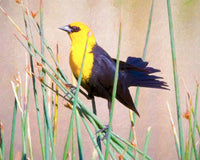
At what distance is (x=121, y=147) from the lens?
695 mm

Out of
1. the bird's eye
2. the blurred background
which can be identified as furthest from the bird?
the blurred background

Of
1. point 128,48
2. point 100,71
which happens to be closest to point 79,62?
point 100,71

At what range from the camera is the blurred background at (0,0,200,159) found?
71.0 inches

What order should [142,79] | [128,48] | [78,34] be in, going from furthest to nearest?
[128,48] → [78,34] → [142,79]

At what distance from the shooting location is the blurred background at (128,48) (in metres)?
1.80

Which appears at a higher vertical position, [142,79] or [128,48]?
[128,48]

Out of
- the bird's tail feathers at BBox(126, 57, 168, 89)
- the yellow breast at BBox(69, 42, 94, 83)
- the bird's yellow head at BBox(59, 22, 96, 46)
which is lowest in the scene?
the bird's tail feathers at BBox(126, 57, 168, 89)

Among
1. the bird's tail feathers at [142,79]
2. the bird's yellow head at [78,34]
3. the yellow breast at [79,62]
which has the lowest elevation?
the bird's tail feathers at [142,79]

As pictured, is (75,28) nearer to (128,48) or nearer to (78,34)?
(78,34)

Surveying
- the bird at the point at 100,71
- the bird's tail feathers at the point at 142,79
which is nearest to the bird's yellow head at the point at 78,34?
the bird at the point at 100,71

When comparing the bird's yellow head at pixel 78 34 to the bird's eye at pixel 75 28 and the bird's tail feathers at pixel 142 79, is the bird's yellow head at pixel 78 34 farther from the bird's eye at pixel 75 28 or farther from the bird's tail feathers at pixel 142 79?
the bird's tail feathers at pixel 142 79

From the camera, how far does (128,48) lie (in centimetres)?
192

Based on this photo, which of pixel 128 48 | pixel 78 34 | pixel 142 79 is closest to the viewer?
pixel 142 79

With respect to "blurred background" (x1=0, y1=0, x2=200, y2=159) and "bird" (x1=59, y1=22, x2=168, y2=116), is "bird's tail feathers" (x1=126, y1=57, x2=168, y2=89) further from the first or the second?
"blurred background" (x1=0, y1=0, x2=200, y2=159)
